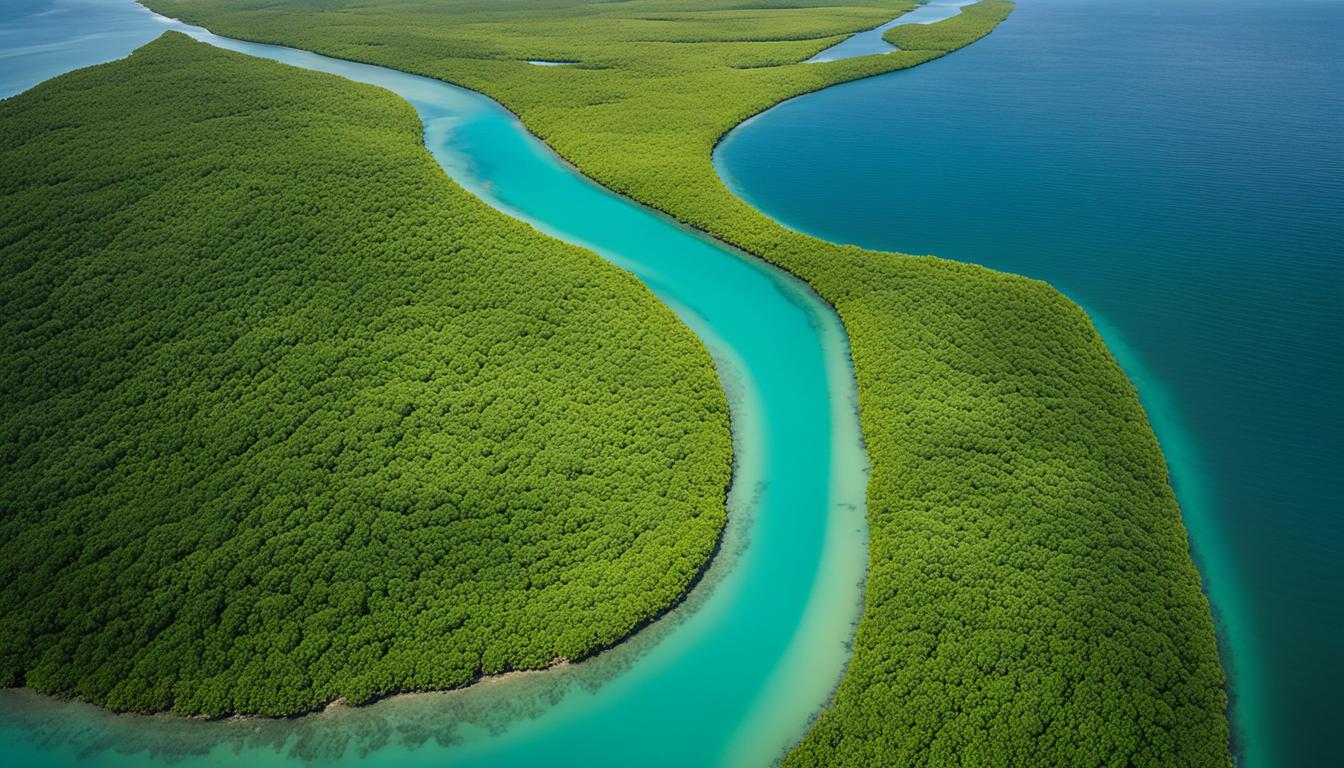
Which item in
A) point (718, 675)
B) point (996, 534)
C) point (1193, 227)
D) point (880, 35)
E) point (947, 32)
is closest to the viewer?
point (718, 675)

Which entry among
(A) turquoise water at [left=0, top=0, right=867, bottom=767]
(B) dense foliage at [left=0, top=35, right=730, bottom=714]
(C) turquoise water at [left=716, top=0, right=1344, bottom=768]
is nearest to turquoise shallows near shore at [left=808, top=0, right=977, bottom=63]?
(C) turquoise water at [left=716, top=0, right=1344, bottom=768]

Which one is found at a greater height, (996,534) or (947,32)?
(947,32)

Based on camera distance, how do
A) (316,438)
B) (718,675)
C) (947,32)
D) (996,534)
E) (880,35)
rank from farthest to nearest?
(880,35), (947,32), (316,438), (996,534), (718,675)

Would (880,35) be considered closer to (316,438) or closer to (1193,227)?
(1193,227)

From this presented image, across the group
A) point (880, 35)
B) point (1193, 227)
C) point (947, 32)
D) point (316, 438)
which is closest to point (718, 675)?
point (316, 438)

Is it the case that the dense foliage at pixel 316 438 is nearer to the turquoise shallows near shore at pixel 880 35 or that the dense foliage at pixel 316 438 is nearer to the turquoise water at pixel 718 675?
the turquoise water at pixel 718 675

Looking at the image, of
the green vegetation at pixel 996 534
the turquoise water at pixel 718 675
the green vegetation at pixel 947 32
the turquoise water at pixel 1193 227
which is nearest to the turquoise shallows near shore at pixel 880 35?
the green vegetation at pixel 947 32
